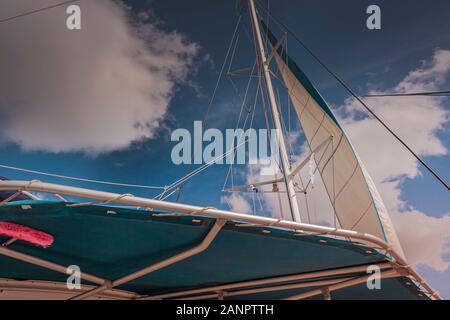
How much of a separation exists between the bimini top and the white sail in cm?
193

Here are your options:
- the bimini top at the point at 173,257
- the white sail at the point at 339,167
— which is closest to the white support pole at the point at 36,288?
the bimini top at the point at 173,257

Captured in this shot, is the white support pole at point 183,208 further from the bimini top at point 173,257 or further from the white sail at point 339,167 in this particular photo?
the white sail at point 339,167

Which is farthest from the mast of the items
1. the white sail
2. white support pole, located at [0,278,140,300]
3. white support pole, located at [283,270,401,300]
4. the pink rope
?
the pink rope

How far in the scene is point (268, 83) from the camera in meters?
10.1

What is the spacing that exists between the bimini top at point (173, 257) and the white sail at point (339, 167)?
6.33 ft

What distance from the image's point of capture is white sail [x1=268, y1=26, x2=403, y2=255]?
732cm

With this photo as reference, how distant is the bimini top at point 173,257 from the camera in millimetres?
3326

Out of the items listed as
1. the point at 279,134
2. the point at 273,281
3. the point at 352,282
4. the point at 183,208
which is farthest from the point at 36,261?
the point at 279,134

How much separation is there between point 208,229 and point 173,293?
278 cm

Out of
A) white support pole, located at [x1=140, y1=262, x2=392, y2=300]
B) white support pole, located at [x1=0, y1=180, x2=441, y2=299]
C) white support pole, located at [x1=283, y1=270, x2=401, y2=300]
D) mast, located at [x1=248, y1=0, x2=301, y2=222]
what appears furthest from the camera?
mast, located at [x1=248, y1=0, x2=301, y2=222]

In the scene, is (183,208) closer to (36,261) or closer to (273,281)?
(36,261)

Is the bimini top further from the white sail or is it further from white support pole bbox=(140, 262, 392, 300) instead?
the white sail

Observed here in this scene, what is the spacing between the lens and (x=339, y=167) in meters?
Result: 9.78
